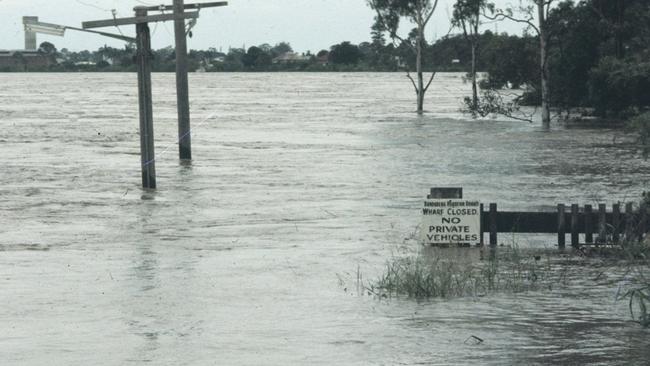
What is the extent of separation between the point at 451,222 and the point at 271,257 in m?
2.43

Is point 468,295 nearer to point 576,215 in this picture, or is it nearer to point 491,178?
point 576,215

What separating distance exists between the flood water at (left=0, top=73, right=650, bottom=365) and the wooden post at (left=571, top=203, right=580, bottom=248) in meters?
0.95

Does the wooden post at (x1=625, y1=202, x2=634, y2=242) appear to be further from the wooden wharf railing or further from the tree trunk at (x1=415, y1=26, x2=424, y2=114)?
Answer: the tree trunk at (x1=415, y1=26, x2=424, y2=114)

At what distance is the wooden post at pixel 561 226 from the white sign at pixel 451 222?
1.04 metres

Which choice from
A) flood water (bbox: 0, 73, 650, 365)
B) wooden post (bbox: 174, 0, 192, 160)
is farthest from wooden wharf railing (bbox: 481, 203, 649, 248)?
wooden post (bbox: 174, 0, 192, 160)

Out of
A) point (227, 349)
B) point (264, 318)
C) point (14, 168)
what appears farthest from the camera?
point (14, 168)

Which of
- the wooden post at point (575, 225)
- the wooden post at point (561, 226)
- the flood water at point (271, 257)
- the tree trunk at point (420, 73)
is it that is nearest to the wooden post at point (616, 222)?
the wooden post at point (575, 225)

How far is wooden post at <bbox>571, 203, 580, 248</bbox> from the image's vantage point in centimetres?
1711

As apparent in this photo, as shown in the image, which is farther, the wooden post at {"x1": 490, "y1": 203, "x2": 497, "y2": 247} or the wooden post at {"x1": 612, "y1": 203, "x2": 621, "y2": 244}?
the wooden post at {"x1": 490, "y1": 203, "x2": 497, "y2": 247}

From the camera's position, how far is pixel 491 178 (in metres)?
29.0

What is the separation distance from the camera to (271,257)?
1708 cm

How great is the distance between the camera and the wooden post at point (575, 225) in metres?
17.1

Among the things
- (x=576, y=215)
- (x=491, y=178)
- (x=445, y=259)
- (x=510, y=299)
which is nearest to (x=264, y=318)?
(x=510, y=299)

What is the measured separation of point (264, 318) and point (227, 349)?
162cm
